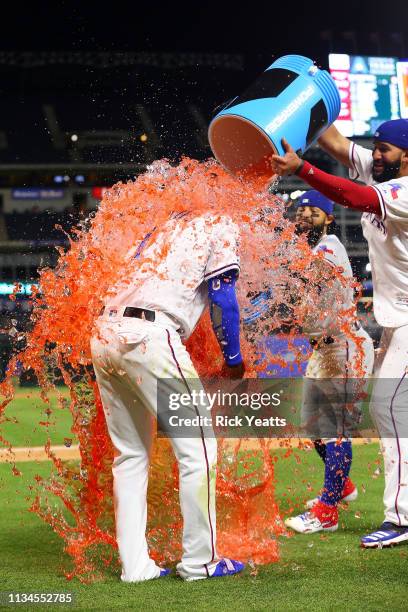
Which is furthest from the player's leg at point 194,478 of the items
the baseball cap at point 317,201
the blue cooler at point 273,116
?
the baseball cap at point 317,201

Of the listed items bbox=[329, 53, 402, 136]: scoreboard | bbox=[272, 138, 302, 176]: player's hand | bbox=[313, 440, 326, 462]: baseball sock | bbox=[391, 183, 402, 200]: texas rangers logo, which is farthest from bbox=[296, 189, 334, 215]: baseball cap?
bbox=[329, 53, 402, 136]: scoreboard

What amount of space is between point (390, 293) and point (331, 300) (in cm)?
65

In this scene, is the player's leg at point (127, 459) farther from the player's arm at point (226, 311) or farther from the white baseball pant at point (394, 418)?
the white baseball pant at point (394, 418)

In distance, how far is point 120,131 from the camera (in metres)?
22.4

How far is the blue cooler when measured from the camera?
3635mm

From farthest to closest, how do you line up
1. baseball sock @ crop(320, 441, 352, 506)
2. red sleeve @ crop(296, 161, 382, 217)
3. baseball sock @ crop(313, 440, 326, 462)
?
baseball sock @ crop(313, 440, 326, 462)
baseball sock @ crop(320, 441, 352, 506)
red sleeve @ crop(296, 161, 382, 217)

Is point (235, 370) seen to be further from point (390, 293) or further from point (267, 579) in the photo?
point (390, 293)

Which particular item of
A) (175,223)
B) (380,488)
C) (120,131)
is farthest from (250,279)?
(120,131)

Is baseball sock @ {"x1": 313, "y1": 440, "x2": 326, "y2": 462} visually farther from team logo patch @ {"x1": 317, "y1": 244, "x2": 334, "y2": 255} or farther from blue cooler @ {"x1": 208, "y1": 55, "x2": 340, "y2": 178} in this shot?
blue cooler @ {"x1": 208, "y1": 55, "x2": 340, "y2": 178}

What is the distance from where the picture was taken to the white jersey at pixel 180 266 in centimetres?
358

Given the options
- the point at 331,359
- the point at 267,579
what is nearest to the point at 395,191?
the point at 331,359

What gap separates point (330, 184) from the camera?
3955 millimetres

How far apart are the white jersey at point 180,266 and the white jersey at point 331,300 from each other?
1.26 meters

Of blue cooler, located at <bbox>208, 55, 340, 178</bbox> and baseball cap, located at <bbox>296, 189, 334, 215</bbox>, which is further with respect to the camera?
baseball cap, located at <bbox>296, 189, 334, 215</bbox>
